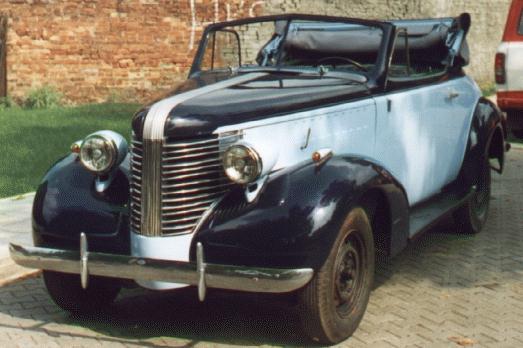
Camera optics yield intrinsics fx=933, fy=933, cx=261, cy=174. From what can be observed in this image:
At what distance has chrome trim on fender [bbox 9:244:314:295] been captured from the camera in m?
4.38

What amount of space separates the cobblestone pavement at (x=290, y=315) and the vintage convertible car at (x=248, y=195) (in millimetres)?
213

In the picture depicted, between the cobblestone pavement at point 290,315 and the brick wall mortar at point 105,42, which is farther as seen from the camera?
the brick wall mortar at point 105,42

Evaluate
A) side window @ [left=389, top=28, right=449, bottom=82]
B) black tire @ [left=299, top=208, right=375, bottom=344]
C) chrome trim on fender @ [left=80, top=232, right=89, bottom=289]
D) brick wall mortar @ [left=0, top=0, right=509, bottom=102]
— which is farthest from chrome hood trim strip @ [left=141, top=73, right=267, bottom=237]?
brick wall mortar @ [left=0, top=0, right=509, bottom=102]

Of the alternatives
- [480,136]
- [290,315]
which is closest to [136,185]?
[290,315]

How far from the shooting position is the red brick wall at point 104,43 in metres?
16.8

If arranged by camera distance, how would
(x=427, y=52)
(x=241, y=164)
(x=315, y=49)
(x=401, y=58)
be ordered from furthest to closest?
1. (x=427, y=52)
2. (x=315, y=49)
3. (x=401, y=58)
4. (x=241, y=164)

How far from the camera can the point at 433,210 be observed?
6422 mm

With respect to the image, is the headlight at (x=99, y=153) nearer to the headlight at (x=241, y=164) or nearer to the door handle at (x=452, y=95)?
the headlight at (x=241, y=164)

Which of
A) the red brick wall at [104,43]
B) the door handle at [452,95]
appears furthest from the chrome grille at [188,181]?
the red brick wall at [104,43]

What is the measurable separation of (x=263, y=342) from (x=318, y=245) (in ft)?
2.35

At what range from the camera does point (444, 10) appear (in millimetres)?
20500

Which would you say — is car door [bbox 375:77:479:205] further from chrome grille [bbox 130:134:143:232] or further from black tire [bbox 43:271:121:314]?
black tire [bbox 43:271:121:314]

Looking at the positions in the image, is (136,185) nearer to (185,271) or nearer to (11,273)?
(185,271)

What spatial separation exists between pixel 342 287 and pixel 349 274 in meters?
0.09
